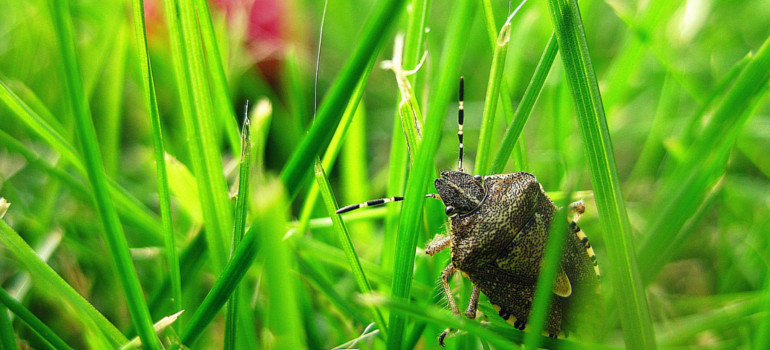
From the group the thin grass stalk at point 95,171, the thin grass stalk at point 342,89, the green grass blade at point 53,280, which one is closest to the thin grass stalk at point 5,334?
the green grass blade at point 53,280

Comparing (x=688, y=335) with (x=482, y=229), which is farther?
(x=482, y=229)

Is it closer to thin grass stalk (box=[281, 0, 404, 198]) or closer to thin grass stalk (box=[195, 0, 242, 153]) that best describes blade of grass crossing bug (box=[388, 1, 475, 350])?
thin grass stalk (box=[281, 0, 404, 198])

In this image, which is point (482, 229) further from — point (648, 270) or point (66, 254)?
point (66, 254)

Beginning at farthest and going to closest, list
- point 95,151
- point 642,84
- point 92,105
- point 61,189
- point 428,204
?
point 642,84 < point 92,105 < point 61,189 < point 428,204 < point 95,151

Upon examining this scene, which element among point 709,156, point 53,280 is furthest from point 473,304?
point 53,280

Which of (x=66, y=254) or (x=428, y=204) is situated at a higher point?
(x=428, y=204)

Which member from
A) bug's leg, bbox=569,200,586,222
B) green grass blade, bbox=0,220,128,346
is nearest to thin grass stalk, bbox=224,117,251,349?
green grass blade, bbox=0,220,128,346

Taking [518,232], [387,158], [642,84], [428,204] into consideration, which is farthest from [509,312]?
[642,84]
